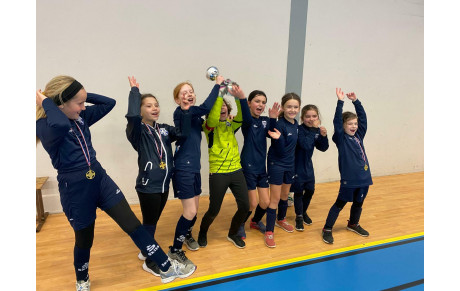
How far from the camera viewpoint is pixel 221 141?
2.80 m

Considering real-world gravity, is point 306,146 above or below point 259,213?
above

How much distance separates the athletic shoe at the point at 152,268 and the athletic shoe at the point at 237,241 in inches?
31.3

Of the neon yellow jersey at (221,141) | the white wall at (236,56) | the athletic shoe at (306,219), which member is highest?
the white wall at (236,56)

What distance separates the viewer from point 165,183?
98.3 inches

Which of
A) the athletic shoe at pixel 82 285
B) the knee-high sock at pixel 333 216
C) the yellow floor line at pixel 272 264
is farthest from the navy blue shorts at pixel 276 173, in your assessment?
the athletic shoe at pixel 82 285

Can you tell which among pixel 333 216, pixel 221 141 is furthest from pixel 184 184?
pixel 333 216

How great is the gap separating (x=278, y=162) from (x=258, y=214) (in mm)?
670

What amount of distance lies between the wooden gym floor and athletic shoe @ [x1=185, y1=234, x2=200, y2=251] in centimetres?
4

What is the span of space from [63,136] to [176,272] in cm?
134

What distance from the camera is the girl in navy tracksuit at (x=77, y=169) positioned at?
1886 mm

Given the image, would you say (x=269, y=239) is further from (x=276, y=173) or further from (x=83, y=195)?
(x=83, y=195)

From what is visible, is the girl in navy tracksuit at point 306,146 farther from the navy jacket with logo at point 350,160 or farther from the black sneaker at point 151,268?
the black sneaker at point 151,268

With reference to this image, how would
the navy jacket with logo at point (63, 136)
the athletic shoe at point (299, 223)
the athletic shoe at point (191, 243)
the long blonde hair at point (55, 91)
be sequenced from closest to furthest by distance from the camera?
the navy jacket with logo at point (63, 136) < the long blonde hair at point (55, 91) < the athletic shoe at point (191, 243) < the athletic shoe at point (299, 223)

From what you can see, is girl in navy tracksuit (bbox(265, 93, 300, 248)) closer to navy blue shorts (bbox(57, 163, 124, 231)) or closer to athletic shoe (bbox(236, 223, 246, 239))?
athletic shoe (bbox(236, 223, 246, 239))
